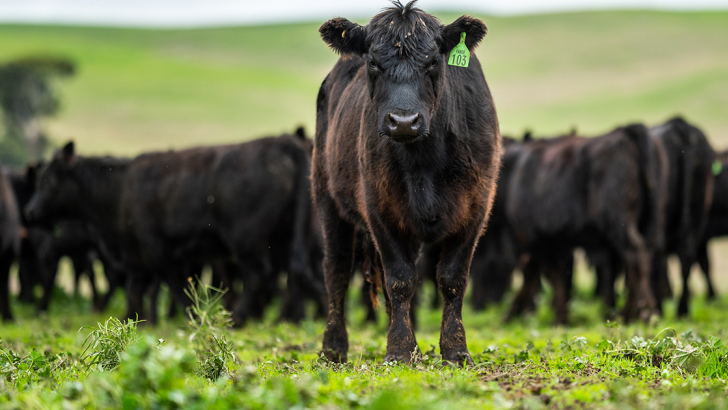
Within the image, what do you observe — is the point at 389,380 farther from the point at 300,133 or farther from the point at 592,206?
the point at 300,133

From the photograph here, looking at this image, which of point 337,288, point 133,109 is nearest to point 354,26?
point 337,288

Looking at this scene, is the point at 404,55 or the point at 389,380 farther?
the point at 404,55

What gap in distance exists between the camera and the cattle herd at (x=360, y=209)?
221 inches

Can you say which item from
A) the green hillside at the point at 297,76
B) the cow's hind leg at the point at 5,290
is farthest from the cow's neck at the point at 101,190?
the green hillside at the point at 297,76

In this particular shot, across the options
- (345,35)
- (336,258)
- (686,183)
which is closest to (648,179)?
(686,183)

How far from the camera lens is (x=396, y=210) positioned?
5.51 meters

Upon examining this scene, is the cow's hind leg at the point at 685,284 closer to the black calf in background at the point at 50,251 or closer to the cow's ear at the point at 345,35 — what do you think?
the cow's ear at the point at 345,35

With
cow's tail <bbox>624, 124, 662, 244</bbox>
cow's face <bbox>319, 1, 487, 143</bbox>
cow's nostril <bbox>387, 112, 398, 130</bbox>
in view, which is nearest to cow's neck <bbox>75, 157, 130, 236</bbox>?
cow's face <bbox>319, 1, 487, 143</bbox>

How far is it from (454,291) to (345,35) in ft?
6.36

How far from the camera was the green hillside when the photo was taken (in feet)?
162

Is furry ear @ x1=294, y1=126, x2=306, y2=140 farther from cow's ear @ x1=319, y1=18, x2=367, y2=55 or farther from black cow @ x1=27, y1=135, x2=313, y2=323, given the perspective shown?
cow's ear @ x1=319, y1=18, x2=367, y2=55

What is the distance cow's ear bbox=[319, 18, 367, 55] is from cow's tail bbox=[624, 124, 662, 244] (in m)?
6.14

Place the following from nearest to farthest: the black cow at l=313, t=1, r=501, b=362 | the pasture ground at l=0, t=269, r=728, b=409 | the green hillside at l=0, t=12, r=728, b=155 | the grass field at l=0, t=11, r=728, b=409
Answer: the pasture ground at l=0, t=269, r=728, b=409 → the grass field at l=0, t=11, r=728, b=409 → the black cow at l=313, t=1, r=501, b=362 → the green hillside at l=0, t=12, r=728, b=155

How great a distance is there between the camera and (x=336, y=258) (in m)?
6.67
